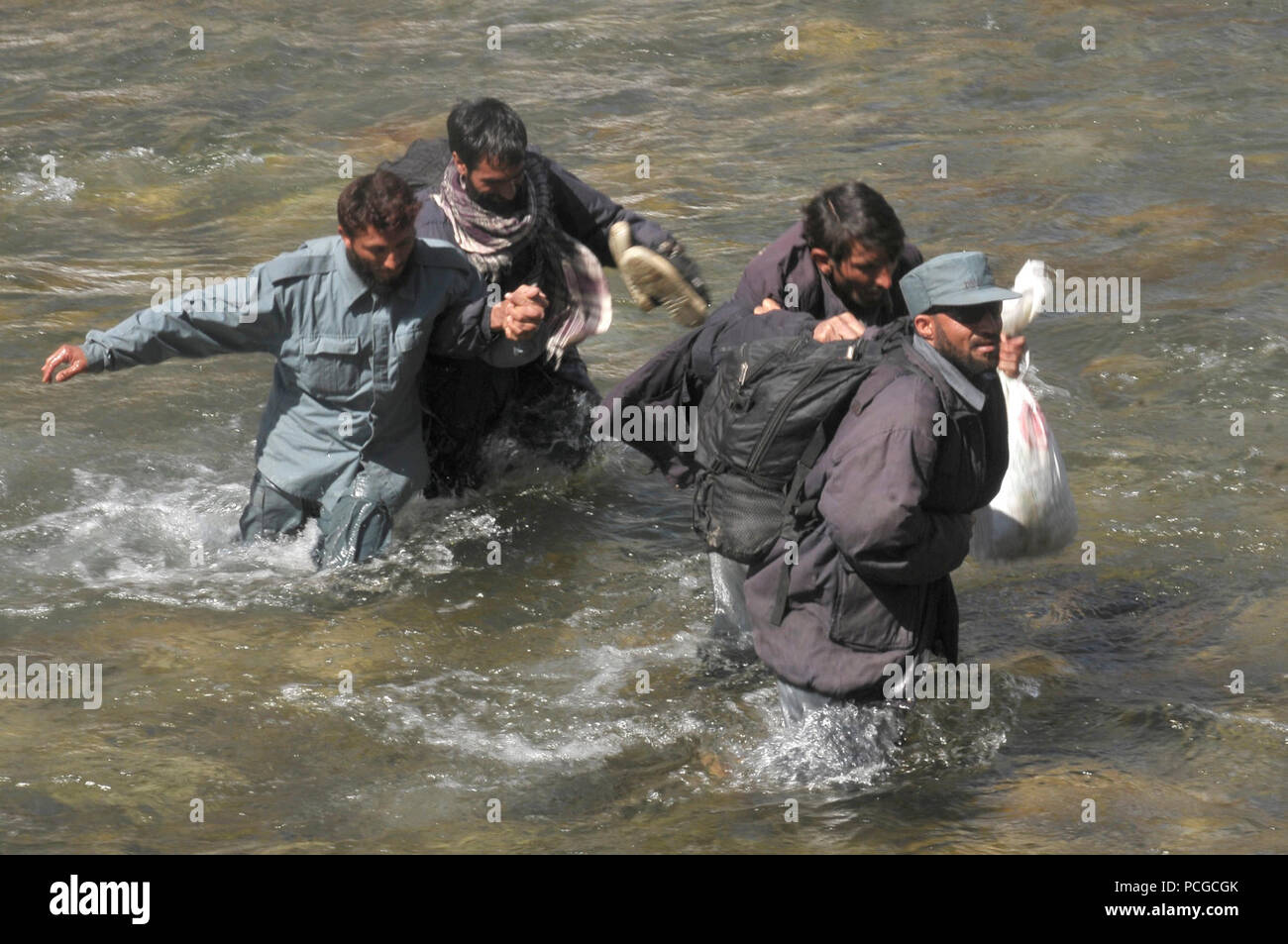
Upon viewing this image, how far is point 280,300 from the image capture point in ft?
17.5

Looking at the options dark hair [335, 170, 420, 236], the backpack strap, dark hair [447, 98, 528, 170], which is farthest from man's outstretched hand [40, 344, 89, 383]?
the backpack strap

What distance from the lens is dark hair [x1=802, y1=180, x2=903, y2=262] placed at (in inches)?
176

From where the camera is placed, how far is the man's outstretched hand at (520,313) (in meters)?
5.30

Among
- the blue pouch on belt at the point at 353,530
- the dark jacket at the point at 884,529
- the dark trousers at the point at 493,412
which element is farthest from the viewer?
the dark trousers at the point at 493,412

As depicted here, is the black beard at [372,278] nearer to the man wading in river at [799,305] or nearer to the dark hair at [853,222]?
the man wading in river at [799,305]

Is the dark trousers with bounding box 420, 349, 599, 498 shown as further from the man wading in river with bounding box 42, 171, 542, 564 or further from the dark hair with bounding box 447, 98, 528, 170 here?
the dark hair with bounding box 447, 98, 528, 170

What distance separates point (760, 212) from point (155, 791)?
652 centimetres

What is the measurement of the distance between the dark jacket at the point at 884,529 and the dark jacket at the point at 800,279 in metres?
0.61

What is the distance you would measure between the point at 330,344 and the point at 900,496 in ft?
7.09

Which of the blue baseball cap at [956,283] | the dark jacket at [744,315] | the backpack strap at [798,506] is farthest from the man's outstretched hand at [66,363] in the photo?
the blue baseball cap at [956,283]

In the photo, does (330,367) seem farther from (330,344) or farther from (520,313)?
(520,313)

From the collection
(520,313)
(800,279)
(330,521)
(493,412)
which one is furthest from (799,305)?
(330,521)
